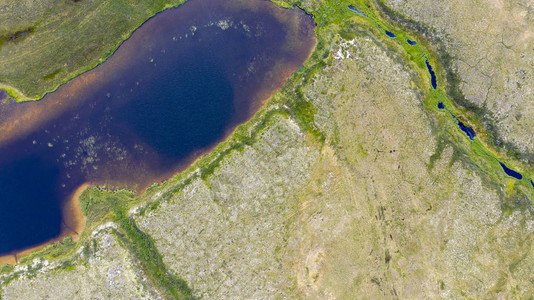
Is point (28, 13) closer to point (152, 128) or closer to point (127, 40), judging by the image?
point (127, 40)

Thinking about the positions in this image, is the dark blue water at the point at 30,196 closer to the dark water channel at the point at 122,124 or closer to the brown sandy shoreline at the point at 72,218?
the dark water channel at the point at 122,124

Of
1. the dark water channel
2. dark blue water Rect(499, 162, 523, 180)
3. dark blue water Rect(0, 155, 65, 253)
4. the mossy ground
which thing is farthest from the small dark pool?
dark blue water Rect(0, 155, 65, 253)

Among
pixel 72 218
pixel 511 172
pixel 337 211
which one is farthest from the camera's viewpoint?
pixel 72 218

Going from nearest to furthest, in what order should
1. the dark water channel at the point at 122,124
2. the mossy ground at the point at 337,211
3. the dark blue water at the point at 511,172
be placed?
the mossy ground at the point at 337,211 < the dark blue water at the point at 511,172 < the dark water channel at the point at 122,124

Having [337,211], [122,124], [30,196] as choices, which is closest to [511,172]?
[337,211]

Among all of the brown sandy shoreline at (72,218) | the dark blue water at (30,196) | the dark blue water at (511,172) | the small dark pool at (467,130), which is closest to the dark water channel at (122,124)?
the dark blue water at (30,196)

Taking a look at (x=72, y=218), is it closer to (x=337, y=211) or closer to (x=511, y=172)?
(x=337, y=211)

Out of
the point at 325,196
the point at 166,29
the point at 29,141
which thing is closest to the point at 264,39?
the point at 166,29

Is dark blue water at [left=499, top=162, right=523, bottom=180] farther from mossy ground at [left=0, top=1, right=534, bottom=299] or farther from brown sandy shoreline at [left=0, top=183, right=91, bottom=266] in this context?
brown sandy shoreline at [left=0, top=183, right=91, bottom=266]

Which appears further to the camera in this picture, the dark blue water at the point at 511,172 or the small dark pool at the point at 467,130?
the small dark pool at the point at 467,130
